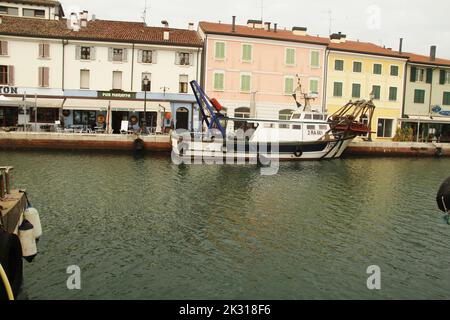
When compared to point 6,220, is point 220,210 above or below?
below

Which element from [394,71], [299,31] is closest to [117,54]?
[299,31]

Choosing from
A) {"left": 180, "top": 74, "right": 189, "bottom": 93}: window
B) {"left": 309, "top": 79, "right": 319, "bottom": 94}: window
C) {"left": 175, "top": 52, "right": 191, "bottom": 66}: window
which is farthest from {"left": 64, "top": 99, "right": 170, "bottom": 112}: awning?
{"left": 309, "top": 79, "right": 319, "bottom": 94}: window

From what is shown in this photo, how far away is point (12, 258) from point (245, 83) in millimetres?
Result: 38730

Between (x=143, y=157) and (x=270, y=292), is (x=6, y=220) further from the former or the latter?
(x=143, y=157)

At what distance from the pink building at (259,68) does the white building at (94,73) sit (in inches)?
77.1

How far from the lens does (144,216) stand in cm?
1725

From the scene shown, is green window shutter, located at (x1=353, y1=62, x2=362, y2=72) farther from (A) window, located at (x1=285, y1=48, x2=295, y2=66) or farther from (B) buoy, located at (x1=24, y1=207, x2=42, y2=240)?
(B) buoy, located at (x1=24, y1=207, x2=42, y2=240)

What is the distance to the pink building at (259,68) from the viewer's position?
4572cm

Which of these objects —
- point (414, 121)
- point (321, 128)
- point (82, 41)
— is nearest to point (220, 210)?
point (321, 128)

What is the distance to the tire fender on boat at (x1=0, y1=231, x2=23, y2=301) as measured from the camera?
8.78 m

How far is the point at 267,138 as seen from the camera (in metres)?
36.1

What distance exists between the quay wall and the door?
628 cm

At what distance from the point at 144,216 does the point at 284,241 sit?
5499 mm

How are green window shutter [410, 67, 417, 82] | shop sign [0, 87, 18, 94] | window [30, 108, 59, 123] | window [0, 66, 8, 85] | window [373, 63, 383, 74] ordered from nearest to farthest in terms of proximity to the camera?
1. shop sign [0, 87, 18, 94]
2. window [0, 66, 8, 85]
3. window [30, 108, 59, 123]
4. window [373, 63, 383, 74]
5. green window shutter [410, 67, 417, 82]
